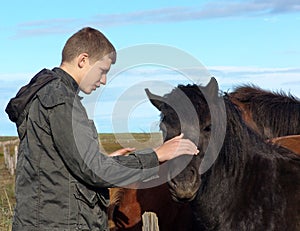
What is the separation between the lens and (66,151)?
4.60 metres

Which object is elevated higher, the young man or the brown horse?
the young man

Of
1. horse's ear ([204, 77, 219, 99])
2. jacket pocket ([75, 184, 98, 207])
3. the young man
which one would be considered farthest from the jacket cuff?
horse's ear ([204, 77, 219, 99])

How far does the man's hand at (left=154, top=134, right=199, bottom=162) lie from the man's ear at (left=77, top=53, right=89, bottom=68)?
84cm

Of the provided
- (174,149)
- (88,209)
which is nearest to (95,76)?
(174,149)

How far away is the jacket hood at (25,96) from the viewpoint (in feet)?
15.4

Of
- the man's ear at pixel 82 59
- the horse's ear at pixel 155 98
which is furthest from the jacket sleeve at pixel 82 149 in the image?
the horse's ear at pixel 155 98

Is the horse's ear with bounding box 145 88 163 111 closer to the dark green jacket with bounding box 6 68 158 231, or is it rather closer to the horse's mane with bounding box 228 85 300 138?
the dark green jacket with bounding box 6 68 158 231

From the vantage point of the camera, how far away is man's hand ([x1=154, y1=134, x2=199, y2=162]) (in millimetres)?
4855

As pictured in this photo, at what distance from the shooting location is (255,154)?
20.7 feet

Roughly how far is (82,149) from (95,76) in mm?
554

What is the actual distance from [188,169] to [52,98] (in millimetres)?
1388

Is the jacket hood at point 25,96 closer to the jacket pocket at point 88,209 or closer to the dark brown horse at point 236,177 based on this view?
the jacket pocket at point 88,209

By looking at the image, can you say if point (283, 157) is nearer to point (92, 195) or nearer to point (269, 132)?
point (92, 195)

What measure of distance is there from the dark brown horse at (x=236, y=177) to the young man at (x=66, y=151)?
3.27ft
